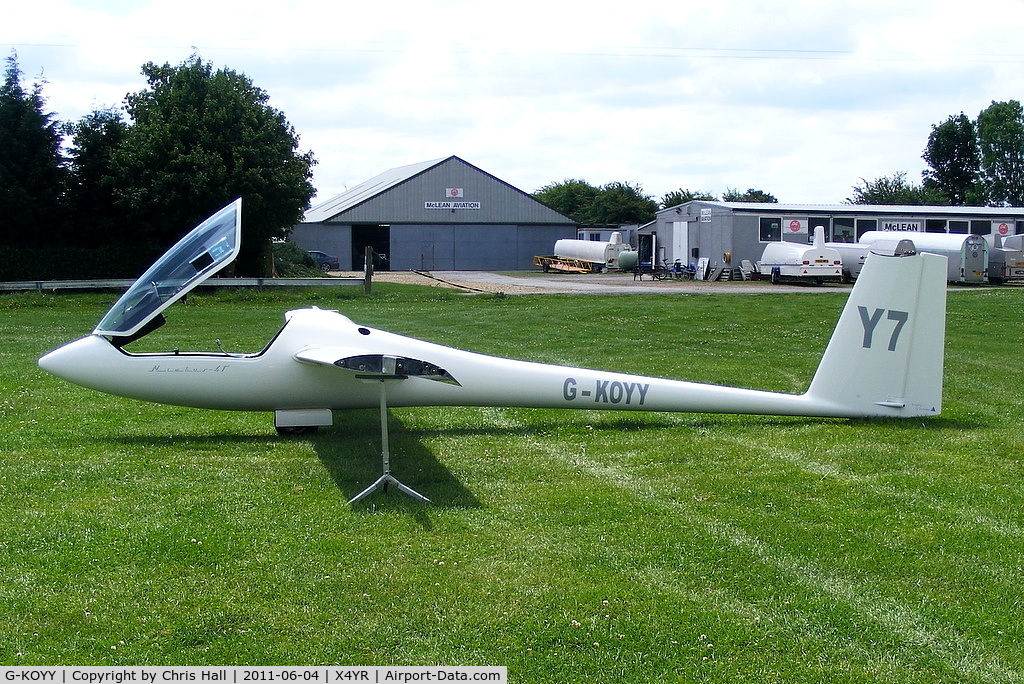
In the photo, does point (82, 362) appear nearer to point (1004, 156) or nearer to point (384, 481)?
point (384, 481)

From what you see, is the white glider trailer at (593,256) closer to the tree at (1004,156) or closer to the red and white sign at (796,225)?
the red and white sign at (796,225)

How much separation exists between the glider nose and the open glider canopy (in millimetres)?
154

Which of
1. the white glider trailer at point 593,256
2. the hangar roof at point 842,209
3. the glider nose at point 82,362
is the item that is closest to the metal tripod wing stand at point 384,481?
the glider nose at point 82,362

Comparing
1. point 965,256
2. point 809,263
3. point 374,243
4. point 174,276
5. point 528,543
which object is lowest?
point 528,543

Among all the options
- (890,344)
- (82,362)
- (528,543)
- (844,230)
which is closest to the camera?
(528,543)

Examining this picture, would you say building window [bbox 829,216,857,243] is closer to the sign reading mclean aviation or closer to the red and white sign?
the red and white sign

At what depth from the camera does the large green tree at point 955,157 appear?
316 ft

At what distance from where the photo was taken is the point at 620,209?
98.1 meters

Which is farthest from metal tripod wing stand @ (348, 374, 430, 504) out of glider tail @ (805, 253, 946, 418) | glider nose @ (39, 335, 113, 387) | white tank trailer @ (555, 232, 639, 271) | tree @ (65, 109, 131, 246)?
white tank trailer @ (555, 232, 639, 271)

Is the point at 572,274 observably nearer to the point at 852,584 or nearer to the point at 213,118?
the point at 213,118

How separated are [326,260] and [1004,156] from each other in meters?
67.8

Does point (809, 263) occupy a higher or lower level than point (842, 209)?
lower

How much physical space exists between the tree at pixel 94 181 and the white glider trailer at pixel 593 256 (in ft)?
90.9

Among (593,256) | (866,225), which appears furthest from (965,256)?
(593,256)
